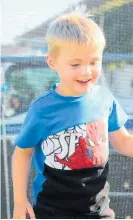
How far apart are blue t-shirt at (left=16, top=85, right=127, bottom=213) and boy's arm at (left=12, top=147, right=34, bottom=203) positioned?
3 cm

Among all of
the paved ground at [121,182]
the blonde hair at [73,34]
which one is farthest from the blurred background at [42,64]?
the blonde hair at [73,34]

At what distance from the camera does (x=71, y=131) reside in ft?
4.88

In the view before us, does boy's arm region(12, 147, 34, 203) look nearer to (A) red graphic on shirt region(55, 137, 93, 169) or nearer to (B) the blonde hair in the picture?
(A) red graphic on shirt region(55, 137, 93, 169)

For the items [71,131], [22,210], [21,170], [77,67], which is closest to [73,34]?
[77,67]

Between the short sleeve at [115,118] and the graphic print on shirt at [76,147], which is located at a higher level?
the short sleeve at [115,118]

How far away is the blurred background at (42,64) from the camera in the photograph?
1959 mm

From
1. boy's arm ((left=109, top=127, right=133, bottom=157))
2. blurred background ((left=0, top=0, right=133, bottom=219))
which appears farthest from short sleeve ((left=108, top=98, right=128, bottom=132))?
blurred background ((left=0, top=0, right=133, bottom=219))

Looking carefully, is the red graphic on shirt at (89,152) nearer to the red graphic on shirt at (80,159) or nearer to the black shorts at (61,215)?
the red graphic on shirt at (80,159)

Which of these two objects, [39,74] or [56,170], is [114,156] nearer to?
[39,74]

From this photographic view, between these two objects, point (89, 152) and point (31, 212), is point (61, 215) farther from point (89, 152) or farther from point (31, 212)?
point (89, 152)

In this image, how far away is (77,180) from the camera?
1.47m

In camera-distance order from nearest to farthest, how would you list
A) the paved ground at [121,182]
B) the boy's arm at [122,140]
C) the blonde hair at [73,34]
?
the blonde hair at [73,34]
the boy's arm at [122,140]
the paved ground at [121,182]

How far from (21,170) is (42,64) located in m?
0.59

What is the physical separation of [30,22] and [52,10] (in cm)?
9
